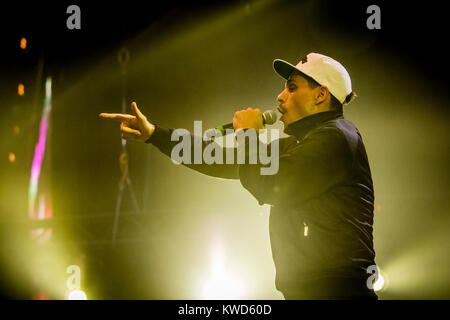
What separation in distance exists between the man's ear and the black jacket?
0.20 m

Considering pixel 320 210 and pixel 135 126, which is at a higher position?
pixel 135 126

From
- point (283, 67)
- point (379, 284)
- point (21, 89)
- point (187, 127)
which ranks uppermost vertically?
point (21, 89)

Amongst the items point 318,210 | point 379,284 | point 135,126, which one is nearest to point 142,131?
point 135,126

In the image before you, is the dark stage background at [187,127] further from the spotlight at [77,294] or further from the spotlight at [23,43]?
the spotlight at [77,294]

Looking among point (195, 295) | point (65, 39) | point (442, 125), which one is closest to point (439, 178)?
point (442, 125)

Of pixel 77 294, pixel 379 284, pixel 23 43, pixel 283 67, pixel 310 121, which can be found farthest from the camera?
pixel 77 294

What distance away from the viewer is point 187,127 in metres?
5.12

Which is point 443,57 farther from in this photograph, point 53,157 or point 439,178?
point 53,157

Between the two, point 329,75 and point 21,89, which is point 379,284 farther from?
point 21,89

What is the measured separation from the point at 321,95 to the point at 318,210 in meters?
0.54

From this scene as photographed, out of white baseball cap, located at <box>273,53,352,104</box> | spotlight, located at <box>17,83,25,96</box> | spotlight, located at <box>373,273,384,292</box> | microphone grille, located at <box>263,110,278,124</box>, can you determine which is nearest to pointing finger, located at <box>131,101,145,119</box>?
microphone grille, located at <box>263,110,278,124</box>

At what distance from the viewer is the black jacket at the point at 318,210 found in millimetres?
1668

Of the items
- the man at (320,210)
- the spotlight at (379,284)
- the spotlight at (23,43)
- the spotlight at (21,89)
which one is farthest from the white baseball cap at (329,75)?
the spotlight at (21,89)

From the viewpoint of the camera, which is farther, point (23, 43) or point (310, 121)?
point (23, 43)
